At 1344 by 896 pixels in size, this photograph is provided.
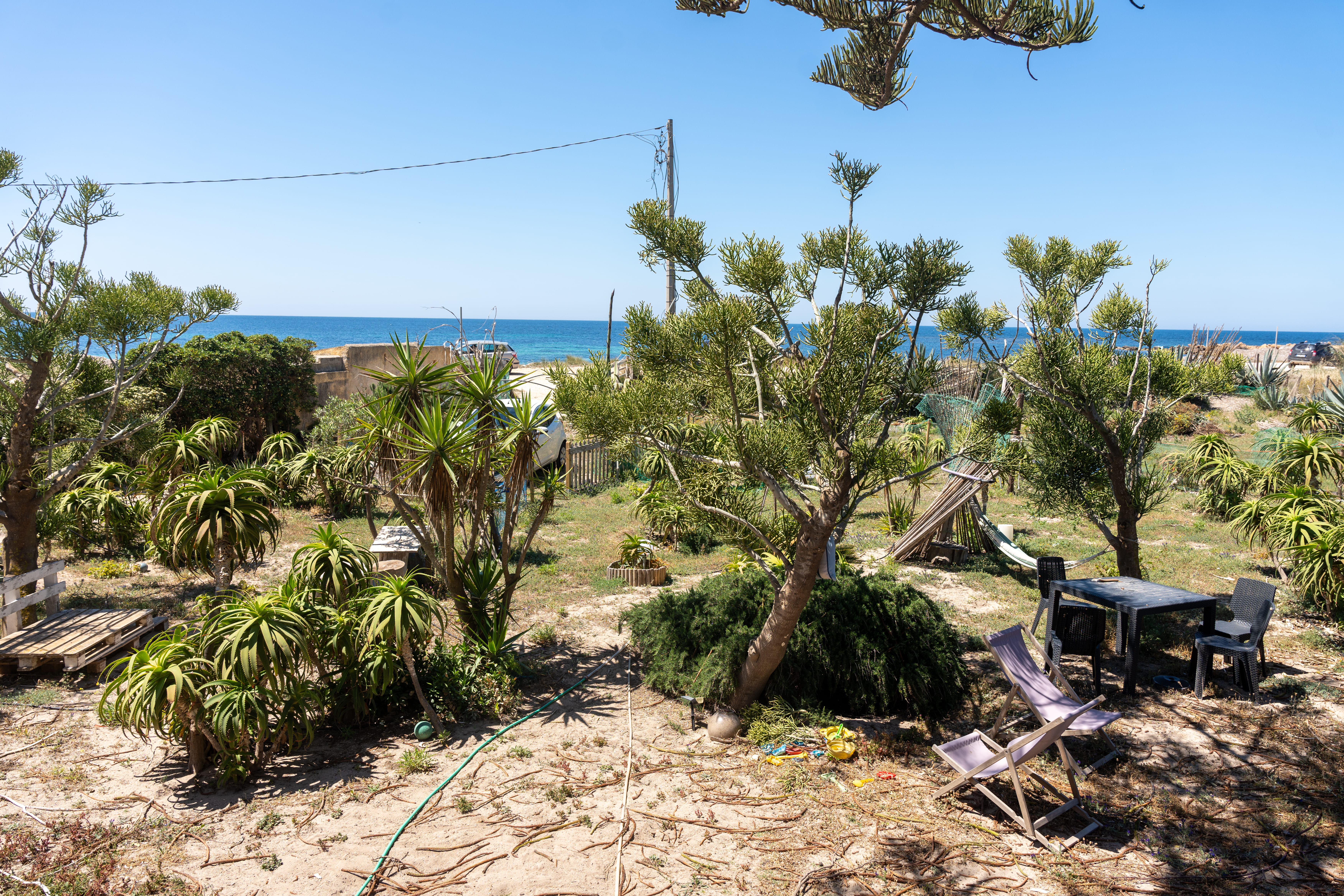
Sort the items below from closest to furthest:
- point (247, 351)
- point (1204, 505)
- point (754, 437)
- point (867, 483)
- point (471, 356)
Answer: point (754, 437) < point (867, 483) < point (471, 356) < point (1204, 505) < point (247, 351)

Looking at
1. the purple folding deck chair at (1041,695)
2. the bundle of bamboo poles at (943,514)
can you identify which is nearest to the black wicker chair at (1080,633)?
the purple folding deck chair at (1041,695)

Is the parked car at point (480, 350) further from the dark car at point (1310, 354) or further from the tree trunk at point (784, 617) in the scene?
the dark car at point (1310, 354)

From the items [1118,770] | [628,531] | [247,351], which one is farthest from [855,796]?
[247,351]

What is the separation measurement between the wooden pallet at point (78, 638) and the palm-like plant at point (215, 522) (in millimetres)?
763

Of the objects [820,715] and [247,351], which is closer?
[820,715]

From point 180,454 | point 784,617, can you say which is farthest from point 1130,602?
point 180,454

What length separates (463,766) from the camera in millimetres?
4926

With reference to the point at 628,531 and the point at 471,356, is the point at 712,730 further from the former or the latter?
the point at 628,531

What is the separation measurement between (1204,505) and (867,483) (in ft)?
28.6

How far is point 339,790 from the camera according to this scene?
4598 millimetres

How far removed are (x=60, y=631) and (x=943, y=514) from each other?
29.5 feet

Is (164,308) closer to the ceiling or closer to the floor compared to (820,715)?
closer to the ceiling

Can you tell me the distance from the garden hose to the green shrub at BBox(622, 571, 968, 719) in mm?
661

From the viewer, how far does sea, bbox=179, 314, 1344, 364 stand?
78.6 meters
